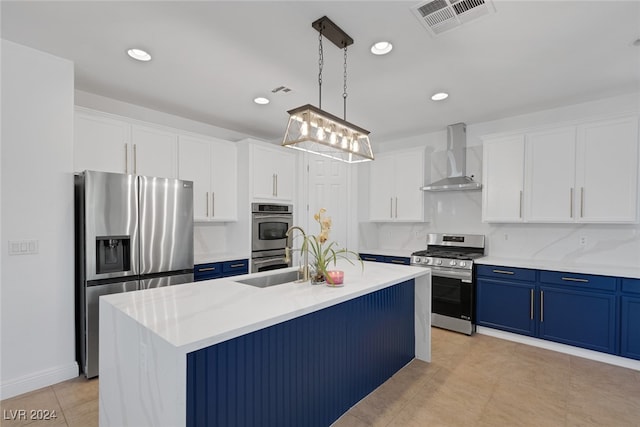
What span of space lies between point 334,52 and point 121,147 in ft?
7.71

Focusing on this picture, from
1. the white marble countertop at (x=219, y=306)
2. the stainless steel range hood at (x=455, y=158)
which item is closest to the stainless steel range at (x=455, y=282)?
the stainless steel range hood at (x=455, y=158)

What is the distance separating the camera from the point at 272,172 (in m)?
4.34

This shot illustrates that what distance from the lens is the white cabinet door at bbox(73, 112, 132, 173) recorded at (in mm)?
2904

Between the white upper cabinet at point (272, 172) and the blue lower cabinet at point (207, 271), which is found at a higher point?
the white upper cabinet at point (272, 172)

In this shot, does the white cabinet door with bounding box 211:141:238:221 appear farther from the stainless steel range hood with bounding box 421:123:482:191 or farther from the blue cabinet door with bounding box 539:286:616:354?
the blue cabinet door with bounding box 539:286:616:354

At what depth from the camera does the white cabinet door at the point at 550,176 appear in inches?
130

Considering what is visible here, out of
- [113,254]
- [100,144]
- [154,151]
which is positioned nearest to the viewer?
[113,254]

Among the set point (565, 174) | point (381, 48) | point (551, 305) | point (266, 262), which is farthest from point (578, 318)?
point (266, 262)

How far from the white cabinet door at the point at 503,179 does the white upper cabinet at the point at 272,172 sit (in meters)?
2.61

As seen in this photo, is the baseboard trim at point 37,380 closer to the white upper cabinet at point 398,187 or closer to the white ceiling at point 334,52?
the white ceiling at point 334,52

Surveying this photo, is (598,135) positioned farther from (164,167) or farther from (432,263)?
(164,167)

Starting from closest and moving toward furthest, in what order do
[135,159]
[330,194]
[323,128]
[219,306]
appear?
1. [219,306]
2. [323,128]
3. [135,159]
4. [330,194]

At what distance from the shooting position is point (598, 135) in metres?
3.14

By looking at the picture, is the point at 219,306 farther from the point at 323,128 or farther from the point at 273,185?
the point at 273,185
